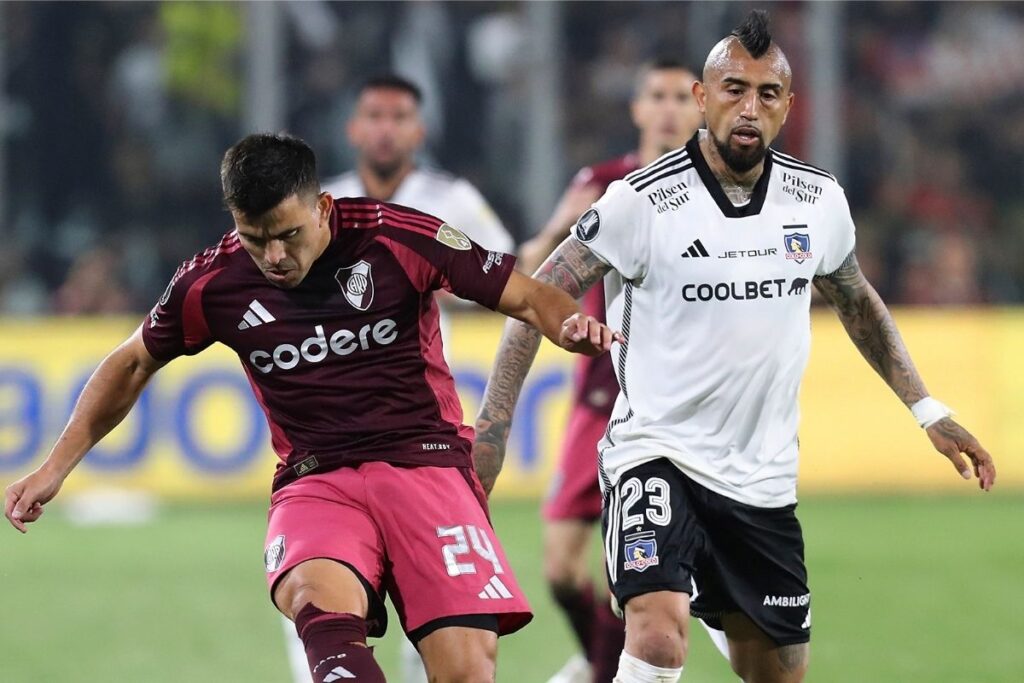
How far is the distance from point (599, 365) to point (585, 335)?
2.76m

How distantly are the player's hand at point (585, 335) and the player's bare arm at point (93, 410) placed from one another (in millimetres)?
1309

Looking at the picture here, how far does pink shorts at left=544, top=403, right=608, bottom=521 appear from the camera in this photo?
7.62 metres

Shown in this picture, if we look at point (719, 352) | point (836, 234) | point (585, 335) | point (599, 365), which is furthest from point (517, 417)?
point (585, 335)

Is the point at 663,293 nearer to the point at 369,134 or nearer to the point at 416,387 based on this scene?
the point at 416,387

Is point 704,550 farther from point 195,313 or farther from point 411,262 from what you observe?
point 195,313

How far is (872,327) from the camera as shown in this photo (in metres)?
5.89

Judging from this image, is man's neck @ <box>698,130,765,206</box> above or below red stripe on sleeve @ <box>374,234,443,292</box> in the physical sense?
above

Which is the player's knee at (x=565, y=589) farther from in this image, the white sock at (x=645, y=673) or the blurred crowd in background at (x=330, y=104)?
the blurred crowd in background at (x=330, y=104)

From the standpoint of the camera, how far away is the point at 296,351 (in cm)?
539

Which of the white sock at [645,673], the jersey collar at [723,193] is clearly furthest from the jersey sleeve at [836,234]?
the white sock at [645,673]

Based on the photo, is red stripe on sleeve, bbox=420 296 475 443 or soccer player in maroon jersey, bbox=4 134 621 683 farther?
red stripe on sleeve, bbox=420 296 475 443

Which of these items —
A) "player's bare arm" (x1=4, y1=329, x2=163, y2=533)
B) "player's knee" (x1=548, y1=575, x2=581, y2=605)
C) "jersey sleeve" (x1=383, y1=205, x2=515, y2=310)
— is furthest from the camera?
"player's knee" (x1=548, y1=575, x2=581, y2=605)

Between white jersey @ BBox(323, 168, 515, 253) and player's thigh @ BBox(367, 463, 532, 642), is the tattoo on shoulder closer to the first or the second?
player's thigh @ BBox(367, 463, 532, 642)

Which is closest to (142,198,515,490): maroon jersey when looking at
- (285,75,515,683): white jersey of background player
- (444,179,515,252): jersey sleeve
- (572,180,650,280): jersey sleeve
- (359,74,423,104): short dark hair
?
(572,180,650,280): jersey sleeve
